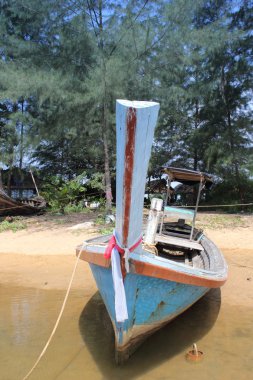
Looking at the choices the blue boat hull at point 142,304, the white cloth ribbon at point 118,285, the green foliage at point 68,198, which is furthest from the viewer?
the green foliage at point 68,198

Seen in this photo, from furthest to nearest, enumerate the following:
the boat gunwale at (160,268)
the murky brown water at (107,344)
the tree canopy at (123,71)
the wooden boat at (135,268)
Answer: the tree canopy at (123,71) → the murky brown water at (107,344) → the boat gunwale at (160,268) → the wooden boat at (135,268)

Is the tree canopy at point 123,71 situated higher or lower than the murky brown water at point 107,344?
higher

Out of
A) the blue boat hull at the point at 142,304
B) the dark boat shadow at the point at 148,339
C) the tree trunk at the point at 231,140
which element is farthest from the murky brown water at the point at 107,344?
the tree trunk at the point at 231,140

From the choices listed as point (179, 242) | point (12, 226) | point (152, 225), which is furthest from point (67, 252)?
point (152, 225)

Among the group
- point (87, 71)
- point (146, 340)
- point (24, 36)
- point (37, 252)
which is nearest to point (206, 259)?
point (146, 340)

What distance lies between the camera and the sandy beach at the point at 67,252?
640 cm

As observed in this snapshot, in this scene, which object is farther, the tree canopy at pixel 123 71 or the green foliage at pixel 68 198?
the green foliage at pixel 68 198

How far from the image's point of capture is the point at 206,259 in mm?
5438

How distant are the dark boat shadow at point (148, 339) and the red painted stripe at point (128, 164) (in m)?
1.54

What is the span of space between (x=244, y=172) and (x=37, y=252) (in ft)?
30.3

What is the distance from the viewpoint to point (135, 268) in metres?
3.24

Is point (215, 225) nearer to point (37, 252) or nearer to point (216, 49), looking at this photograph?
point (37, 252)

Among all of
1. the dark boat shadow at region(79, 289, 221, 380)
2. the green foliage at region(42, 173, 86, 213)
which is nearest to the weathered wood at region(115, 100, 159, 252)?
the dark boat shadow at region(79, 289, 221, 380)

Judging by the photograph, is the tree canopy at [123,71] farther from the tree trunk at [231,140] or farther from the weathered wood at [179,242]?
the weathered wood at [179,242]
